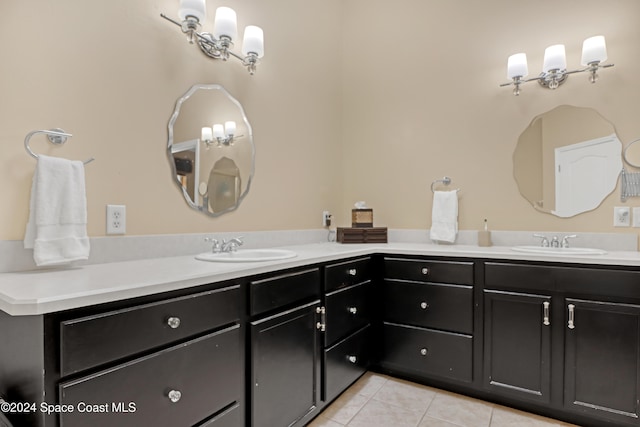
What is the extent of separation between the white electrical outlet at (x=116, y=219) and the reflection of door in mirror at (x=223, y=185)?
0.47 metres

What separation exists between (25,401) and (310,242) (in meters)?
1.89

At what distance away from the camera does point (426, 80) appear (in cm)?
271

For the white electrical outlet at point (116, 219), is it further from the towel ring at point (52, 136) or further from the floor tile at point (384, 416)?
the floor tile at point (384, 416)

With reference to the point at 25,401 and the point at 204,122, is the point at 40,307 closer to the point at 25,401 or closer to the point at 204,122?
the point at 25,401

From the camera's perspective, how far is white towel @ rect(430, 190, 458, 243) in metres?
2.50

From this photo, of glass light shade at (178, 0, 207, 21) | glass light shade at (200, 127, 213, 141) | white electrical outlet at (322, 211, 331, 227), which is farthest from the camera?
white electrical outlet at (322, 211, 331, 227)

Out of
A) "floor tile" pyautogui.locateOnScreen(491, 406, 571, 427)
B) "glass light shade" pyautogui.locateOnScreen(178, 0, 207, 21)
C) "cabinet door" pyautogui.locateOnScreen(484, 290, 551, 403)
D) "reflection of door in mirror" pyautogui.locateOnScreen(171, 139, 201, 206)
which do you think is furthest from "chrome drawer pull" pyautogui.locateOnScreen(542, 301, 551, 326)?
"glass light shade" pyautogui.locateOnScreen(178, 0, 207, 21)

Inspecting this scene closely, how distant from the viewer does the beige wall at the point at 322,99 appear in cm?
136

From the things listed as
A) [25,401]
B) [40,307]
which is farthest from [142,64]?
[25,401]

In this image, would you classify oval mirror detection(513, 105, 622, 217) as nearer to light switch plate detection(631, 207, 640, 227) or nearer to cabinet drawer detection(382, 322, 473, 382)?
light switch plate detection(631, 207, 640, 227)

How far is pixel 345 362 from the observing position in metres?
1.99

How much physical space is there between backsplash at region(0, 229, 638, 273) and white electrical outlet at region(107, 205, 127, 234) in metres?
0.03

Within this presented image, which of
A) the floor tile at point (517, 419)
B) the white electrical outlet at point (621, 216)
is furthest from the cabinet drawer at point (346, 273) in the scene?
the white electrical outlet at point (621, 216)

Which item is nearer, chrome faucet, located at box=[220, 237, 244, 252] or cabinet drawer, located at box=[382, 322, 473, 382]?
chrome faucet, located at box=[220, 237, 244, 252]
